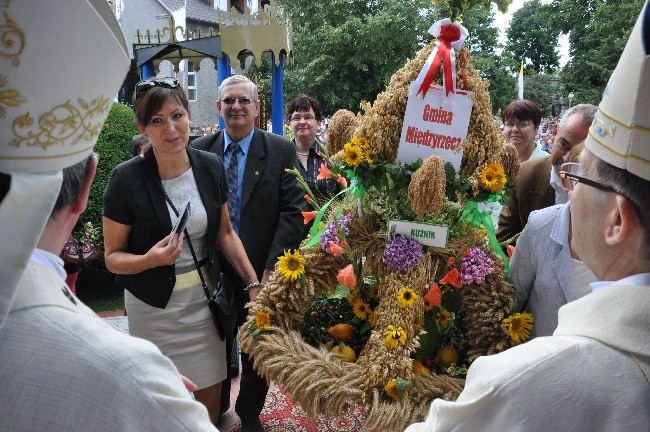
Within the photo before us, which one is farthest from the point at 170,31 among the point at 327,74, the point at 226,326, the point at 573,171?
the point at 327,74

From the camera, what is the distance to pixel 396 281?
229 centimetres

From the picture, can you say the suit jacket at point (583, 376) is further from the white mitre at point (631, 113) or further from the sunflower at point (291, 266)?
the sunflower at point (291, 266)

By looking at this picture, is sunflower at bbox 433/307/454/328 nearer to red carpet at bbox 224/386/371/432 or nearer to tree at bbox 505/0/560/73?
red carpet at bbox 224/386/371/432

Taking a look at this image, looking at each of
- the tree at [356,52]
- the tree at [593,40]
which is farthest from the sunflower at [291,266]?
the tree at [356,52]

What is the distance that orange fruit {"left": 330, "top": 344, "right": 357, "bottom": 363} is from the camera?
234cm

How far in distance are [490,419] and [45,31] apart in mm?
970

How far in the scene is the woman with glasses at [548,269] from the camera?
2119 millimetres

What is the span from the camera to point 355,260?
8.14 feet

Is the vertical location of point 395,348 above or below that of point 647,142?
below

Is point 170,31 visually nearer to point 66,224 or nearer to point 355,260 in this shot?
point 355,260

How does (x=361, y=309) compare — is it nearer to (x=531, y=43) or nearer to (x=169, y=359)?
(x=169, y=359)

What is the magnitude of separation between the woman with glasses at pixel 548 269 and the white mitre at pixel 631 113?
0.89 metres

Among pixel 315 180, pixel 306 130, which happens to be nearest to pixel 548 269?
pixel 315 180

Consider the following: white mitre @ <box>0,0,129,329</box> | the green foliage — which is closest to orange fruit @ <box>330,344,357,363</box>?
white mitre @ <box>0,0,129,329</box>
